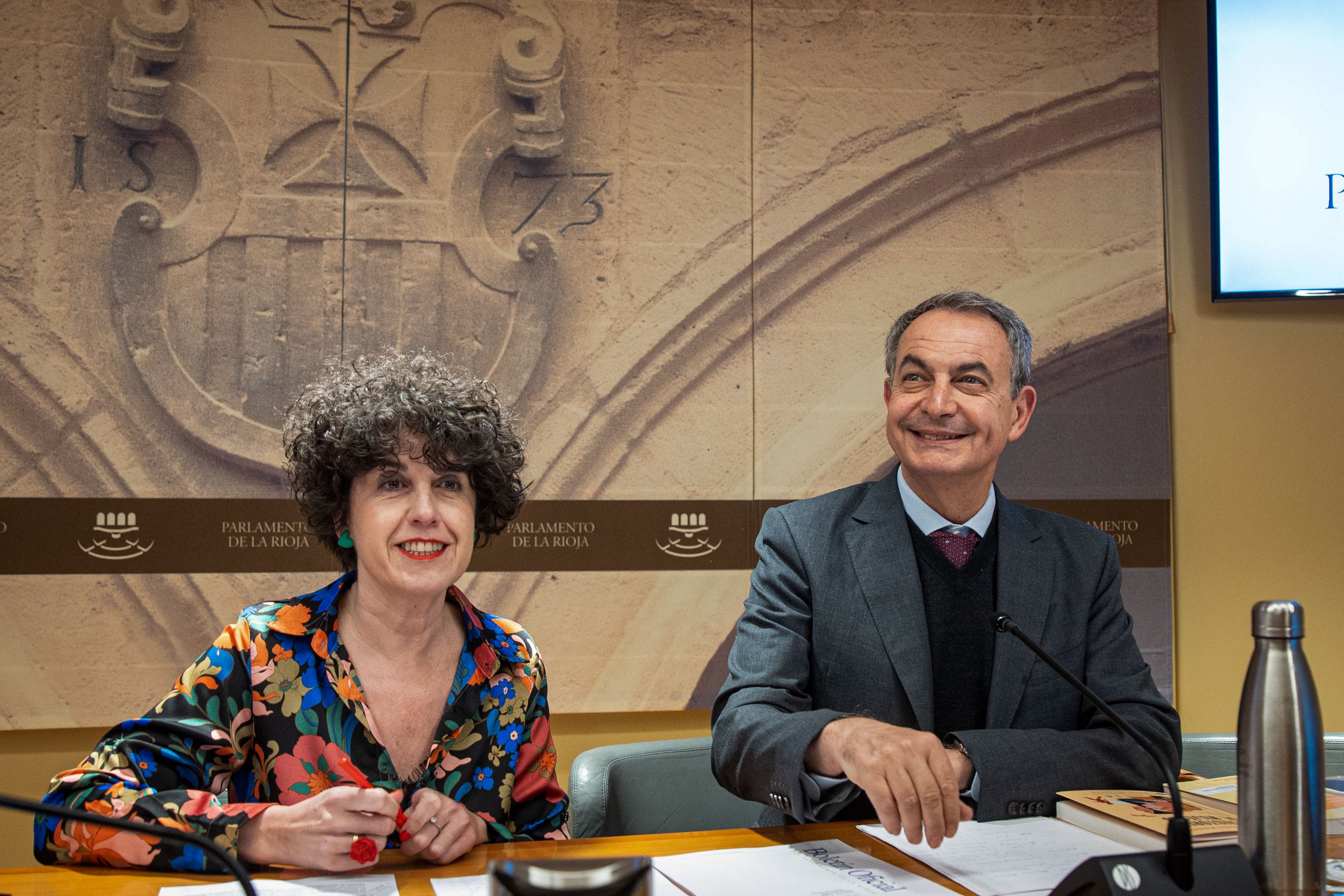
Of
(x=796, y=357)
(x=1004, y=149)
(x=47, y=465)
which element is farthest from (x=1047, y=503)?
(x=47, y=465)

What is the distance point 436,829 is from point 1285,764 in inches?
34.9

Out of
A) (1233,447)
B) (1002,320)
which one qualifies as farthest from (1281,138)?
(1002,320)

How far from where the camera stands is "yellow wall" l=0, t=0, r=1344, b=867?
2.91m

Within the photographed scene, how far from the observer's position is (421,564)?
147 cm

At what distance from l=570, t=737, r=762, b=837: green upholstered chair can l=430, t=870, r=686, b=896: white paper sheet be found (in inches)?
19.1

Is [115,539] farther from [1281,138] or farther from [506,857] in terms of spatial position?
[1281,138]

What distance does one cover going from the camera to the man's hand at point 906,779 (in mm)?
1168

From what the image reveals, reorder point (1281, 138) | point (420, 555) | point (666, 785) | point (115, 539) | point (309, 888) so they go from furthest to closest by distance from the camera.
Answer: point (1281, 138) < point (115, 539) < point (666, 785) < point (420, 555) < point (309, 888)

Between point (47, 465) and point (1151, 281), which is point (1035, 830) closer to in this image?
point (1151, 281)

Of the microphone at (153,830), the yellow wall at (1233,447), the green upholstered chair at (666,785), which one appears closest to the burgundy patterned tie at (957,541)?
the green upholstered chair at (666,785)

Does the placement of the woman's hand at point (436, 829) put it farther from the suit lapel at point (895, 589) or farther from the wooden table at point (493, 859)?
the suit lapel at point (895, 589)

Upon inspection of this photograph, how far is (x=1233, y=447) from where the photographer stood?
2924 millimetres

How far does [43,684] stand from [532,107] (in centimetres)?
187

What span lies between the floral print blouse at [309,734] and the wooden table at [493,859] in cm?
10
